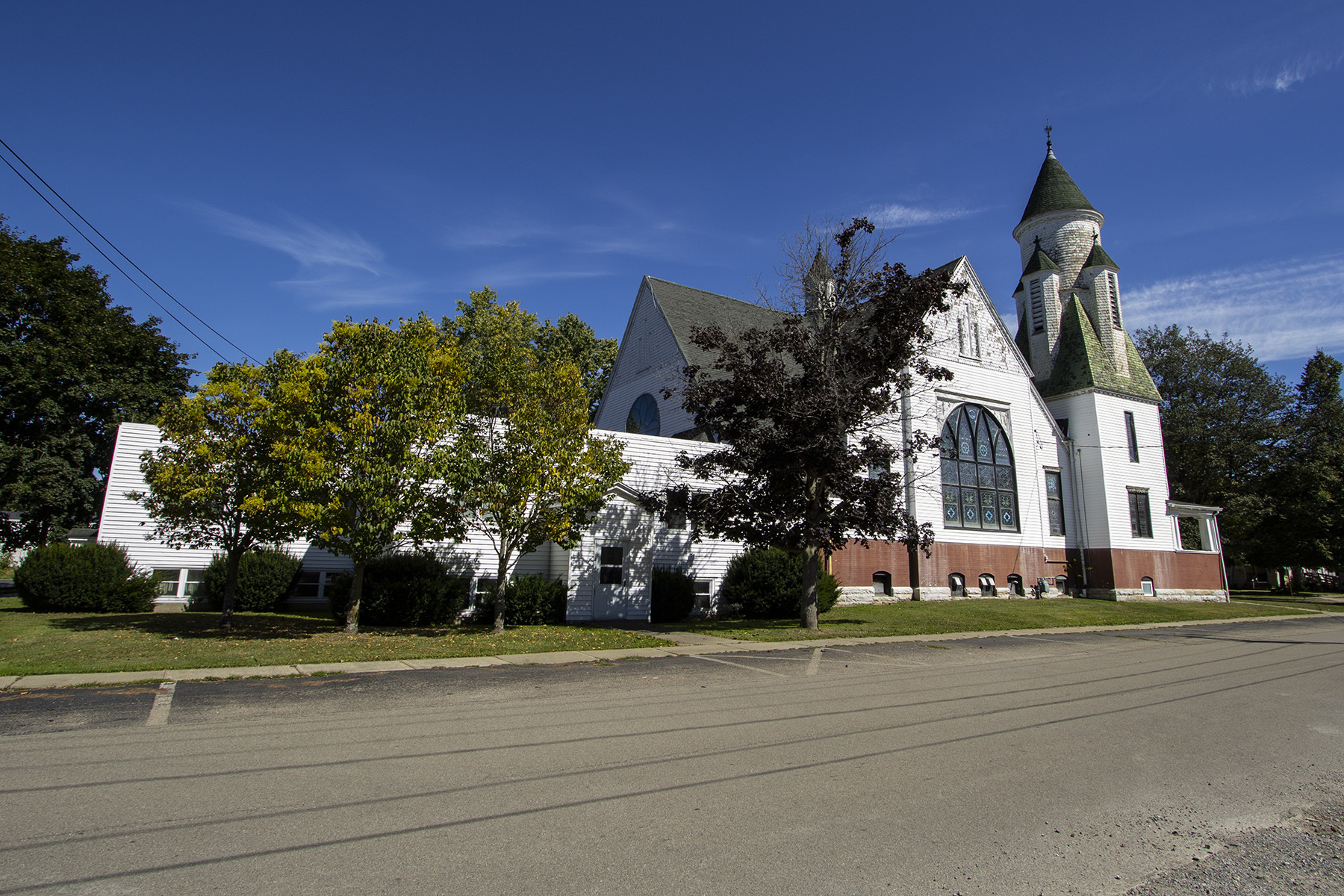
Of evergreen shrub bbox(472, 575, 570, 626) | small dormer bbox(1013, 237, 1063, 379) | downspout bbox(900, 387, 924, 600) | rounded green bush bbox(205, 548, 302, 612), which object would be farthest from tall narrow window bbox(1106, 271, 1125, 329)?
rounded green bush bbox(205, 548, 302, 612)

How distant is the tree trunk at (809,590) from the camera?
64.2 feet

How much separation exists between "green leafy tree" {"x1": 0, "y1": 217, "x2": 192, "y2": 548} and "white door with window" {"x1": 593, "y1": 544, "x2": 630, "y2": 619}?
23481 mm

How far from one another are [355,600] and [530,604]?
15.1 ft

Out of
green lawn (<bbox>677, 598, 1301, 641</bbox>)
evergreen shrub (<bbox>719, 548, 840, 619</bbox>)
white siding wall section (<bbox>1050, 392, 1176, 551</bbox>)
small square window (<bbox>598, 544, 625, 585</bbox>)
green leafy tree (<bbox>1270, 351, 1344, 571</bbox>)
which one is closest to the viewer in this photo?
green lawn (<bbox>677, 598, 1301, 641</bbox>)

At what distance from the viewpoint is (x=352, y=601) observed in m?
16.3

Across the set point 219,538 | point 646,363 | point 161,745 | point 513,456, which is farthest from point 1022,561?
point 161,745

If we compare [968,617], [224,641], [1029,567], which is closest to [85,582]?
[224,641]

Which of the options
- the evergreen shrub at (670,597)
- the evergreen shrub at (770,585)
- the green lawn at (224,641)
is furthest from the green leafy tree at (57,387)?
the evergreen shrub at (770,585)

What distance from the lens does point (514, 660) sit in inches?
513

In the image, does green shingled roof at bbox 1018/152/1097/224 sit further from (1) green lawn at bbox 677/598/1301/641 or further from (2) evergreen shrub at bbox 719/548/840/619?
(2) evergreen shrub at bbox 719/548/840/619

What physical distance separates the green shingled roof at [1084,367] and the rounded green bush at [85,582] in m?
38.2

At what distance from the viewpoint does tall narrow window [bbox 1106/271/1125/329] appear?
38.7 meters

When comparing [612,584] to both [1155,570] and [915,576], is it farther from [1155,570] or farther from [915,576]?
[1155,570]

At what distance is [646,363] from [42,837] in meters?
27.3
